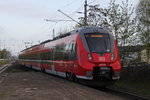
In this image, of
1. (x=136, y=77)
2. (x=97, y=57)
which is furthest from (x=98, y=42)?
(x=136, y=77)

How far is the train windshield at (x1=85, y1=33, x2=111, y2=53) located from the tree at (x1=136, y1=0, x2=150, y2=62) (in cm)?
492

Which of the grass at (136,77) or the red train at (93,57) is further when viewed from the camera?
the grass at (136,77)

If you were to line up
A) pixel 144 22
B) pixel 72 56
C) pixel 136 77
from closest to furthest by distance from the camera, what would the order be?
pixel 72 56 < pixel 144 22 < pixel 136 77

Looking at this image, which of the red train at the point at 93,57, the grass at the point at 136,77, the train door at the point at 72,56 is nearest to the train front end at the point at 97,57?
the red train at the point at 93,57

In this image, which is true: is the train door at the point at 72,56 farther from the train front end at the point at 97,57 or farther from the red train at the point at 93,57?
the train front end at the point at 97,57

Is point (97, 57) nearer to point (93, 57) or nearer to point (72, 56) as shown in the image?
point (93, 57)

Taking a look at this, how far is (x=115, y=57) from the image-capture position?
16.0m

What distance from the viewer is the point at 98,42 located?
1638 cm

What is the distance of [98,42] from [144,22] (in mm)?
5862

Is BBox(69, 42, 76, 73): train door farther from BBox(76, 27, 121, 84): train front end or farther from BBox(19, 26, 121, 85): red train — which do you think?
BBox(76, 27, 121, 84): train front end

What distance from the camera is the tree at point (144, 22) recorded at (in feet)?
66.7

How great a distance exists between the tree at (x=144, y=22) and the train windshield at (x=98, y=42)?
4.92 meters

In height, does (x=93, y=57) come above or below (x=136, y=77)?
above

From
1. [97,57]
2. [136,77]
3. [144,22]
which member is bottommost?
[136,77]
